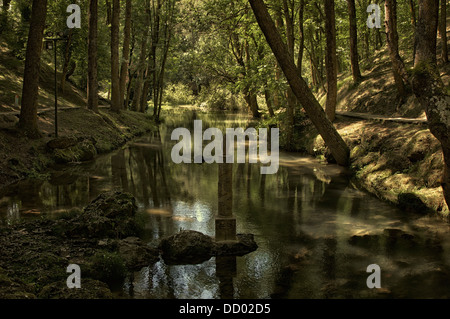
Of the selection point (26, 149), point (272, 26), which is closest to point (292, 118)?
point (272, 26)

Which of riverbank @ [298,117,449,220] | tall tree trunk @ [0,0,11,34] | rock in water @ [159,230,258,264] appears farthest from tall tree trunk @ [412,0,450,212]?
tall tree trunk @ [0,0,11,34]

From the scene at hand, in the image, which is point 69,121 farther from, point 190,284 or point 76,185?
point 190,284

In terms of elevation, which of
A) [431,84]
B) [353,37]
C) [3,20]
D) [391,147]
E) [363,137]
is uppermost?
[3,20]

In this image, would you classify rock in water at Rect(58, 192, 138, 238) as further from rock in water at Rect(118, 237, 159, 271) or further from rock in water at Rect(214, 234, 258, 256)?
rock in water at Rect(214, 234, 258, 256)

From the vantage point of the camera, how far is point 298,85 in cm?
1633

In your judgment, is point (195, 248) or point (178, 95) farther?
point (178, 95)

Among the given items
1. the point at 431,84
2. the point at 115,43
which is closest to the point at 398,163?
the point at 431,84

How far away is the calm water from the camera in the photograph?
7500 millimetres

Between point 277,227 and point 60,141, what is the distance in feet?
39.0

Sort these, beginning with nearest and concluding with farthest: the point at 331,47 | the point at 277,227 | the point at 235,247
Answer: the point at 235,247
the point at 277,227
the point at 331,47

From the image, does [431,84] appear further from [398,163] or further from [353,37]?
[353,37]

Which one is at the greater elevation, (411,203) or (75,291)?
(411,203)

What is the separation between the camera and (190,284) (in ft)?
24.8
